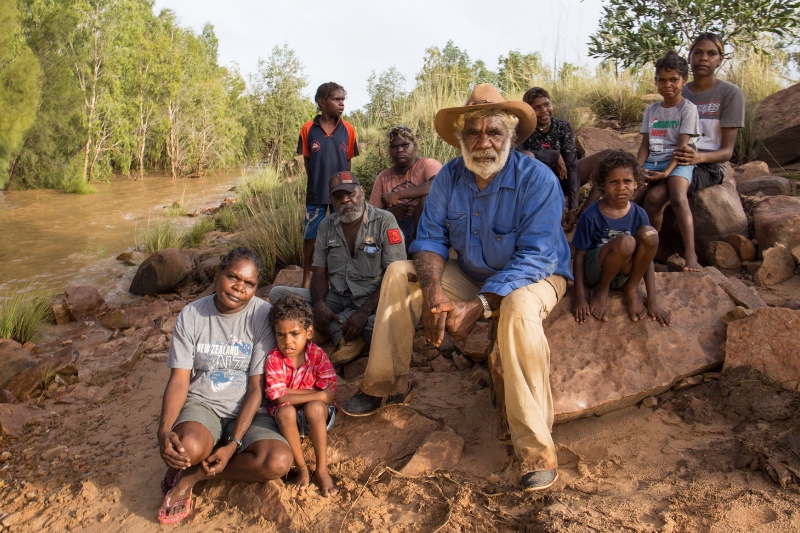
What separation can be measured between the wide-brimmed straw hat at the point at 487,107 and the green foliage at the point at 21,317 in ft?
16.4

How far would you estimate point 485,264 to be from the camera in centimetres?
349

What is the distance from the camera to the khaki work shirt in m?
4.47

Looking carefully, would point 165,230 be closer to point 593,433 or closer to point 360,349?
point 360,349

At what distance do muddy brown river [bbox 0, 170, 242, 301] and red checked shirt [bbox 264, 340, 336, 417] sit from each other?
559cm

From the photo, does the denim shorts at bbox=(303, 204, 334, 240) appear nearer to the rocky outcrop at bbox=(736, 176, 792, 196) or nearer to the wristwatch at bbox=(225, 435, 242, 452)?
the wristwatch at bbox=(225, 435, 242, 452)

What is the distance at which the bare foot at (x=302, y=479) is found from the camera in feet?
9.91

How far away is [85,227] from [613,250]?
11922 millimetres

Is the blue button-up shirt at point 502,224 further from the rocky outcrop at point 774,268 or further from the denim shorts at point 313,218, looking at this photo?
the denim shorts at point 313,218

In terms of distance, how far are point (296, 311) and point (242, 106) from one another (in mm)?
22772

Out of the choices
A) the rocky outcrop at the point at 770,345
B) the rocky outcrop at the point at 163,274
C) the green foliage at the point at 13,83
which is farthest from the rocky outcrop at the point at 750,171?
the green foliage at the point at 13,83

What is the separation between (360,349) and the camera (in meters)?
4.49

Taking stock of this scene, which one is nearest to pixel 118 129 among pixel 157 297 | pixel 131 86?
pixel 131 86

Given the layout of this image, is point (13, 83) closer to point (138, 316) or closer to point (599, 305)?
point (138, 316)

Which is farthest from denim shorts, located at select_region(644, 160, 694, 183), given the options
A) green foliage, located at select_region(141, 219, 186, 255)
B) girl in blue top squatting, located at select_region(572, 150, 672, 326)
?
green foliage, located at select_region(141, 219, 186, 255)
